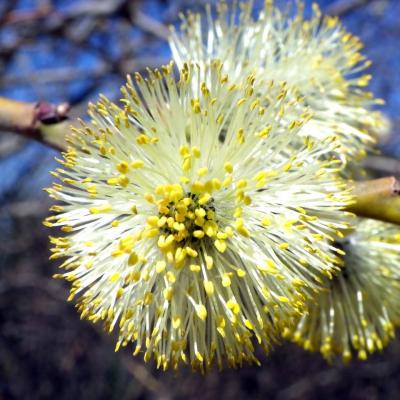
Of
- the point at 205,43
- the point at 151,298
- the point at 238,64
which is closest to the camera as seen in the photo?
the point at 151,298

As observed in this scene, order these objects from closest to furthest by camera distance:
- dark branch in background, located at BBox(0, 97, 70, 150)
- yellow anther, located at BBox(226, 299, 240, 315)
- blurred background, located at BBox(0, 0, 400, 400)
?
yellow anther, located at BBox(226, 299, 240, 315), dark branch in background, located at BBox(0, 97, 70, 150), blurred background, located at BBox(0, 0, 400, 400)

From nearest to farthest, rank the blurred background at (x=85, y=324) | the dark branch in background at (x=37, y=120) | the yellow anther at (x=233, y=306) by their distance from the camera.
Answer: the yellow anther at (x=233, y=306)
the dark branch in background at (x=37, y=120)
the blurred background at (x=85, y=324)

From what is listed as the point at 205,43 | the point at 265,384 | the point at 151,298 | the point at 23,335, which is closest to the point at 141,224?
the point at 151,298

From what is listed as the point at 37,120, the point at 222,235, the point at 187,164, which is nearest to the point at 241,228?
the point at 222,235

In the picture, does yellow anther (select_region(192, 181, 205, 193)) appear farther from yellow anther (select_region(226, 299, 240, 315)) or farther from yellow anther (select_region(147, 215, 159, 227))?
yellow anther (select_region(226, 299, 240, 315))

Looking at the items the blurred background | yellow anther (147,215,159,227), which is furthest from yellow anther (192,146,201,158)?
the blurred background

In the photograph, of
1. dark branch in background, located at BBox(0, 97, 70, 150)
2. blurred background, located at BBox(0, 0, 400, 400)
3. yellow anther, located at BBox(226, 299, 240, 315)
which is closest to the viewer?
yellow anther, located at BBox(226, 299, 240, 315)

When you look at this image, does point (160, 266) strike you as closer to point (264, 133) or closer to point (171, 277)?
point (171, 277)

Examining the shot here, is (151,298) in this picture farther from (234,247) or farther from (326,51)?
(326,51)

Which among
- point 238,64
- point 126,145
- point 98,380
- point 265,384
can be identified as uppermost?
point 238,64

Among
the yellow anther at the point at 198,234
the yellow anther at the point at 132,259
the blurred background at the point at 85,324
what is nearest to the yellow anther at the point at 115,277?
the yellow anther at the point at 132,259

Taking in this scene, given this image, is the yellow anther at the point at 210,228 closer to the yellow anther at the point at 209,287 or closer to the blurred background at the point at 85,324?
the yellow anther at the point at 209,287
